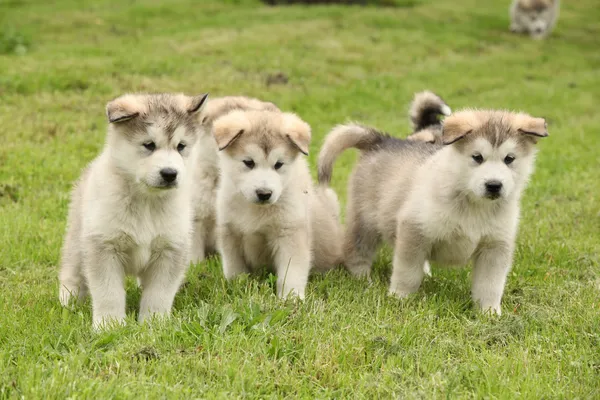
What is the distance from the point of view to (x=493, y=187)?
4.81m

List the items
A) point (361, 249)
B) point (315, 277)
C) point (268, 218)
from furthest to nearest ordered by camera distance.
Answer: point (361, 249) < point (315, 277) < point (268, 218)

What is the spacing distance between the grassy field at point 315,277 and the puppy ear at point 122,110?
1157 millimetres

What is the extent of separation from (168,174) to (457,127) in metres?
1.86

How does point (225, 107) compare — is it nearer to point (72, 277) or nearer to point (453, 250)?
point (72, 277)

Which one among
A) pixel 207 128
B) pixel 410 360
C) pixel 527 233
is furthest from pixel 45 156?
pixel 410 360

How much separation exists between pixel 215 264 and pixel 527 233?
289 centimetres

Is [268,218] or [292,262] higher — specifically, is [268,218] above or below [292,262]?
above

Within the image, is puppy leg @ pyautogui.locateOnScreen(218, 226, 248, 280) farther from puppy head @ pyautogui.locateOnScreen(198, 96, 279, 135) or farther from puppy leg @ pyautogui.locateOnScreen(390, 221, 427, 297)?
puppy leg @ pyautogui.locateOnScreen(390, 221, 427, 297)

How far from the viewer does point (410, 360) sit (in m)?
4.19

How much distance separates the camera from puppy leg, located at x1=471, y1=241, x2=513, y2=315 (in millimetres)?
5164

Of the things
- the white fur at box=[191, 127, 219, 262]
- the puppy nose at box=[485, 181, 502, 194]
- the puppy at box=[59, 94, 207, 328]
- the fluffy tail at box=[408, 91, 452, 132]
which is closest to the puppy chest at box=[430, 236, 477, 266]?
the puppy nose at box=[485, 181, 502, 194]

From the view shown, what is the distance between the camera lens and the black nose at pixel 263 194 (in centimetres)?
504

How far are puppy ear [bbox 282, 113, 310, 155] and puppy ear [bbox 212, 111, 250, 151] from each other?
0.27 meters

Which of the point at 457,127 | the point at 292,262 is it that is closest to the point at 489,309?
the point at 457,127
